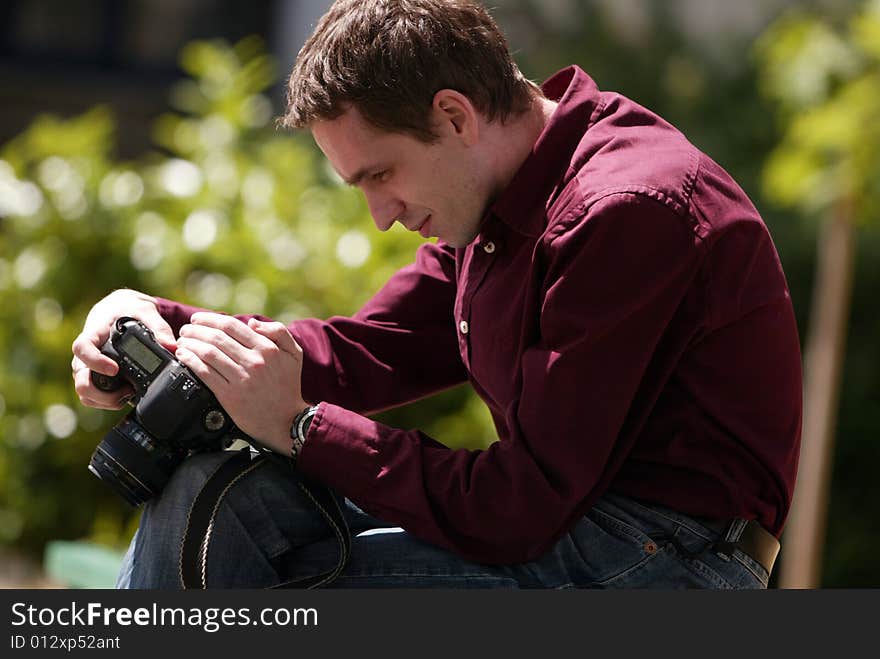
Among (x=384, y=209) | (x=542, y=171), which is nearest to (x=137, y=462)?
(x=384, y=209)

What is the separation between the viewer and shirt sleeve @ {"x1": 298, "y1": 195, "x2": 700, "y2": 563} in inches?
81.3

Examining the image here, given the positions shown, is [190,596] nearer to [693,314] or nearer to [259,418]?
[259,418]

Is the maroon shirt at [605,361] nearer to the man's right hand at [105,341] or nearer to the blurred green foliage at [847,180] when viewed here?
the man's right hand at [105,341]

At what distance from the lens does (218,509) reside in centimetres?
218

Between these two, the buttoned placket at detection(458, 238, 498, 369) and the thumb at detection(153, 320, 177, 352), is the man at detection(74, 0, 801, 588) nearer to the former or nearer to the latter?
the buttoned placket at detection(458, 238, 498, 369)

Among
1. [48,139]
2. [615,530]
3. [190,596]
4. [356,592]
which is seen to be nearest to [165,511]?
[190,596]

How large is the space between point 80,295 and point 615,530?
10.7ft

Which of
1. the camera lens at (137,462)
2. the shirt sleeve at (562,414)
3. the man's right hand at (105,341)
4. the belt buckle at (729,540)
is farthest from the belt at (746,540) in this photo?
the man's right hand at (105,341)

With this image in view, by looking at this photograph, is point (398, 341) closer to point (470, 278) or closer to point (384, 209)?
point (470, 278)

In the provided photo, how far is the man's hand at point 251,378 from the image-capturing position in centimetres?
220

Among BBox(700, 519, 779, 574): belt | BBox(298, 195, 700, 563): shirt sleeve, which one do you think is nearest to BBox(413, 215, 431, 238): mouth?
BBox(298, 195, 700, 563): shirt sleeve

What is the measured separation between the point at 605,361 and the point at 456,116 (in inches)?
21.4

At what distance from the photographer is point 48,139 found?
5137mm

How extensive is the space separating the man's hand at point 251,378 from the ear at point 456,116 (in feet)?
1.64
